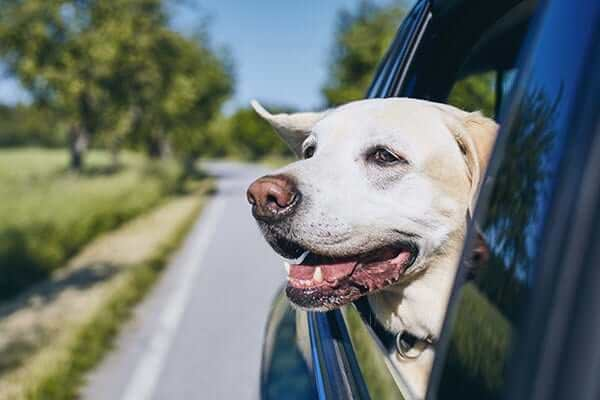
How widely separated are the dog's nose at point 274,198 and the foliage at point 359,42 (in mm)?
31134

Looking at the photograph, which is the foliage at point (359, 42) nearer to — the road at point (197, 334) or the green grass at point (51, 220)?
the green grass at point (51, 220)

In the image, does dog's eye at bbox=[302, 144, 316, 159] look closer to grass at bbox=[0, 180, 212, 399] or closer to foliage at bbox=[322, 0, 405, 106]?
grass at bbox=[0, 180, 212, 399]

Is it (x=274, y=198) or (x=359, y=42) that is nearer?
(x=274, y=198)

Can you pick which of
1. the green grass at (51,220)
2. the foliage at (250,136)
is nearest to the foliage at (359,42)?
the green grass at (51,220)

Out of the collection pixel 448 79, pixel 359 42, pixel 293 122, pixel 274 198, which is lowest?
pixel 274 198

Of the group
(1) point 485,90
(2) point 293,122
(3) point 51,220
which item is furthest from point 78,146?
(2) point 293,122

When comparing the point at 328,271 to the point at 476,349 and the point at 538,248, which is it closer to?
the point at 476,349

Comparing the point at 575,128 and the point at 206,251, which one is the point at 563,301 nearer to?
the point at 575,128

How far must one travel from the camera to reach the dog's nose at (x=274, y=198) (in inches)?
68.3

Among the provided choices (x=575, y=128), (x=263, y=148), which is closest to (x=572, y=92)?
(x=575, y=128)

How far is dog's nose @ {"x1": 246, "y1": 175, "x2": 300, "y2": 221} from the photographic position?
173 centimetres

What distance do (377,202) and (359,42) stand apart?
3401cm

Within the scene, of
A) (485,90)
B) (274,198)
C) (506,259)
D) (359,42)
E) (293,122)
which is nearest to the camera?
(506,259)

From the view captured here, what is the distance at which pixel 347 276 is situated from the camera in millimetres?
1832
